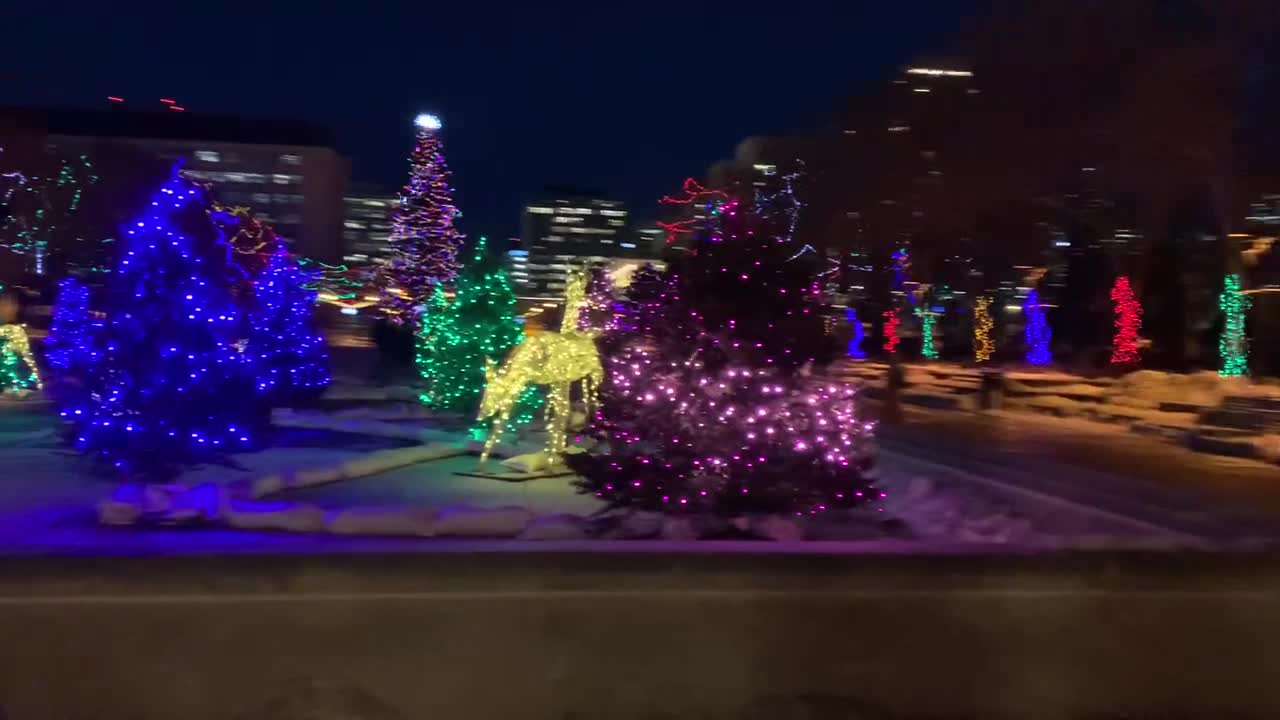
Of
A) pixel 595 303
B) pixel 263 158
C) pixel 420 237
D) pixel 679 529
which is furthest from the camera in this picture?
pixel 263 158

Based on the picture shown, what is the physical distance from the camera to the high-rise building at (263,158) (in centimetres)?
8712

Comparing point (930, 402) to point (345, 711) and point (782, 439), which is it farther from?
point (345, 711)

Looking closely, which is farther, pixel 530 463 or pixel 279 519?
pixel 530 463

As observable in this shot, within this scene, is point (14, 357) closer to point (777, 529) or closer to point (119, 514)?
point (119, 514)

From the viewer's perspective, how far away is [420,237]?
45.0 m

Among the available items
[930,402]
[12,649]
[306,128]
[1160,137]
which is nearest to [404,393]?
[930,402]

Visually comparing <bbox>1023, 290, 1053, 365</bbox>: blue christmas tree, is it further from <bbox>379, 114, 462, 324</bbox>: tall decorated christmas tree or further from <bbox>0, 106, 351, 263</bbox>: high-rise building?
<bbox>0, 106, 351, 263</bbox>: high-rise building

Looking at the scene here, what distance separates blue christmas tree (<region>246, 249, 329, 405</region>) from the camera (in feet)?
69.1

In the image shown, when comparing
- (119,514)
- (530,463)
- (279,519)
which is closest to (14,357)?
(530,463)

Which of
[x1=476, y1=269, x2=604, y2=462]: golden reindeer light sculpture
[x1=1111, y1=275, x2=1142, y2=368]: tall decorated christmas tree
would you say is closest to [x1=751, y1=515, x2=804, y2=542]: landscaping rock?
[x1=476, y1=269, x2=604, y2=462]: golden reindeer light sculpture

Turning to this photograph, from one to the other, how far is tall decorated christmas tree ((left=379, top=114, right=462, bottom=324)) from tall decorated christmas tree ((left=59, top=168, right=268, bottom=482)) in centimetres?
3156

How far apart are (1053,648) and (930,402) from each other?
21.1 m

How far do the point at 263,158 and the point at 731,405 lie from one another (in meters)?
94.4

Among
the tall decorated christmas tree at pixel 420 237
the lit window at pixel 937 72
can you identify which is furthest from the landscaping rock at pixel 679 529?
the tall decorated christmas tree at pixel 420 237
